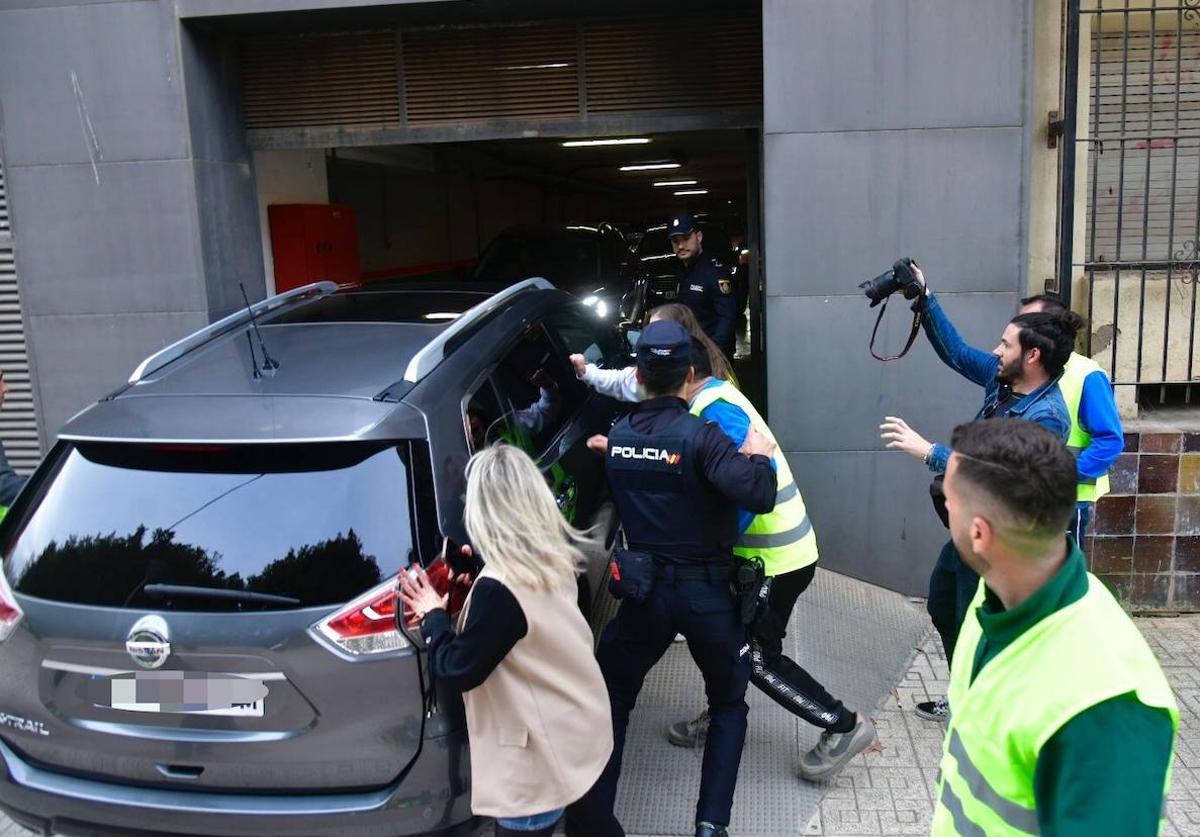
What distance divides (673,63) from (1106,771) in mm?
5481

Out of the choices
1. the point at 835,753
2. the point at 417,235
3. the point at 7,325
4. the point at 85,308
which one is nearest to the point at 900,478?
the point at 835,753

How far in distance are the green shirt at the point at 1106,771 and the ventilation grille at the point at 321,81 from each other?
5922 millimetres

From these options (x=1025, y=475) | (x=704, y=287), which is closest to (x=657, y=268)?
(x=704, y=287)

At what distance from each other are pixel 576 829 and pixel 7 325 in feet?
17.5

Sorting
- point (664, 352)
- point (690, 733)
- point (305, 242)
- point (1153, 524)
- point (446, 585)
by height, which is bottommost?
point (690, 733)

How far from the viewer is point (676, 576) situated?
3367mm

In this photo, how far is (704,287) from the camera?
6.57 metres

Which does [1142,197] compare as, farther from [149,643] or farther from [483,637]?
[149,643]

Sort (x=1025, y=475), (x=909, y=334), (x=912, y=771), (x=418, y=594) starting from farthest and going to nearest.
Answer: (x=909, y=334) < (x=912, y=771) < (x=418, y=594) < (x=1025, y=475)

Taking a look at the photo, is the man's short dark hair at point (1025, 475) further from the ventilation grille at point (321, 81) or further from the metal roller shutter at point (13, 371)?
the metal roller shutter at point (13, 371)

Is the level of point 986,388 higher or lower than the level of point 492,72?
lower

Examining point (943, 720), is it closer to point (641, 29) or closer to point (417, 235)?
point (641, 29)

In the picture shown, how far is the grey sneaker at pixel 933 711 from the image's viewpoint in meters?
4.60

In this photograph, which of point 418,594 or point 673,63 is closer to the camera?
point 418,594
